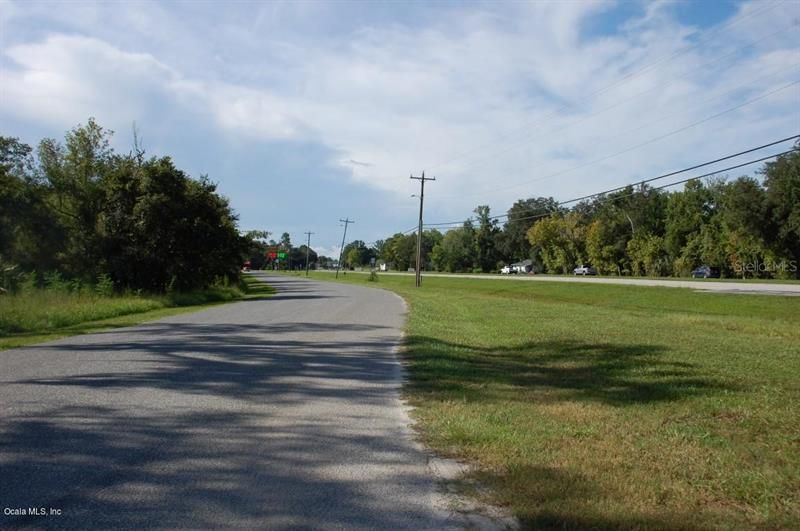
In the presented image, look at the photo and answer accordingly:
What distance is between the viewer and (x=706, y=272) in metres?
70.8

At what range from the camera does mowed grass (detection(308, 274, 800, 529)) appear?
486 cm

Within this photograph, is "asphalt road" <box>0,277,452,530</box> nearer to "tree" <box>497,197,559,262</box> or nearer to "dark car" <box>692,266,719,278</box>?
"dark car" <box>692,266,719,278</box>

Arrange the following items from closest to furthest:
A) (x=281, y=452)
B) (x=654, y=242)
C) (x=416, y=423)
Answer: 1. (x=281, y=452)
2. (x=416, y=423)
3. (x=654, y=242)

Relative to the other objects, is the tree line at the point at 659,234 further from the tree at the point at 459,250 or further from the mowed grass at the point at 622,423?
the mowed grass at the point at 622,423

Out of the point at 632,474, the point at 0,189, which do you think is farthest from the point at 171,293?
the point at 632,474

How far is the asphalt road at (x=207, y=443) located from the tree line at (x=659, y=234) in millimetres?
52760

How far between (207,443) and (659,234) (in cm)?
9301

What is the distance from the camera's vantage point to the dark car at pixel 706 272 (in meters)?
70.7

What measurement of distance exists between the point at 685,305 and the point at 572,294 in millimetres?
11407

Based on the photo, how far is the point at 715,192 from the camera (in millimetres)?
86250

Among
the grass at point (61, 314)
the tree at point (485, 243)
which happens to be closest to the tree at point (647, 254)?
the tree at point (485, 243)

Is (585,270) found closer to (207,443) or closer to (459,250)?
(459,250)

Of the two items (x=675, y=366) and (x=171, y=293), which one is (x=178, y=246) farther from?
(x=675, y=366)

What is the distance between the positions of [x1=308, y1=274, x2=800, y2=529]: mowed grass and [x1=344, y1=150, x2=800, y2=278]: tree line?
146 ft
